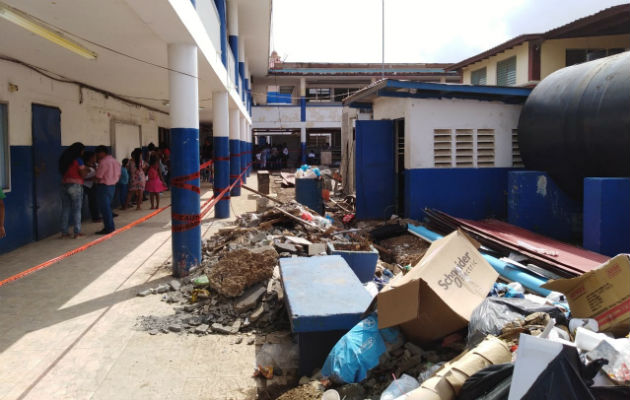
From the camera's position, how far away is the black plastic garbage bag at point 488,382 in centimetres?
273

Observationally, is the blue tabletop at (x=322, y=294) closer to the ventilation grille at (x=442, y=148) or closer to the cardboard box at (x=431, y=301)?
the cardboard box at (x=431, y=301)

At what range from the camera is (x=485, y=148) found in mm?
9836

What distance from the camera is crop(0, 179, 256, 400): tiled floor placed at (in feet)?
12.3

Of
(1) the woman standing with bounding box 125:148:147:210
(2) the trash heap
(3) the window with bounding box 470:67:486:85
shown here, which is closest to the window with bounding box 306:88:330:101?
(3) the window with bounding box 470:67:486:85

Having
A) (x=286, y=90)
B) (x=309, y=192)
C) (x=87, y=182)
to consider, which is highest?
(x=286, y=90)

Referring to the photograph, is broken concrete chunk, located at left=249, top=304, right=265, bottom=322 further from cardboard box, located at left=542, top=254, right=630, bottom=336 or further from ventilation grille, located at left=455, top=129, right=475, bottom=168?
ventilation grille, located at left=455, top=129, right=475, bottom=168

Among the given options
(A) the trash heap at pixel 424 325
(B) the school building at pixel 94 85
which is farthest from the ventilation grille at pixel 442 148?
(B) the school building at pixel 94 85

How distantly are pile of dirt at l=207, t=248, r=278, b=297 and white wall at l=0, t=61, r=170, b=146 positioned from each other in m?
4.72

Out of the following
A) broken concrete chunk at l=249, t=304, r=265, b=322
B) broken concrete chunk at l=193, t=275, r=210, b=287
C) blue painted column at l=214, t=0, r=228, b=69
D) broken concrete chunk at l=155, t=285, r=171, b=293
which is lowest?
broken concrete chunk at l=249, t=304, r=265, b=322

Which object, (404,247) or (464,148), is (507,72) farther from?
(404,247)

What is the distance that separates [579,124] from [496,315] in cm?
560

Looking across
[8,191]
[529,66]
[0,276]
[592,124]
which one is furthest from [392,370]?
[529,66]

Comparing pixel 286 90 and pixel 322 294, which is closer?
pixel 322 294

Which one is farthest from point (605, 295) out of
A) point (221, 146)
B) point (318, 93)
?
point (318, 93)
